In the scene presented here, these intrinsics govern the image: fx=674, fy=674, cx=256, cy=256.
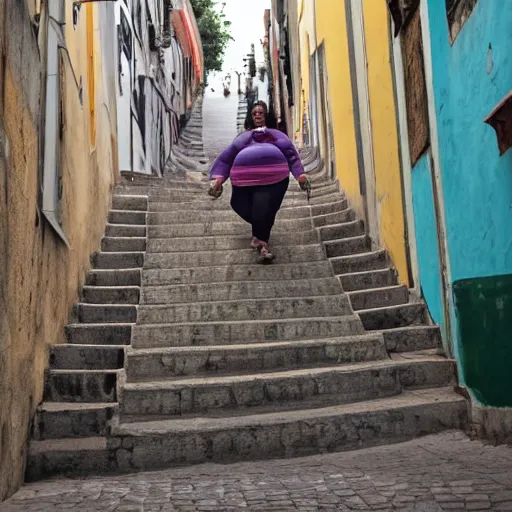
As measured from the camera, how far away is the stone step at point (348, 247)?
20.4 ft

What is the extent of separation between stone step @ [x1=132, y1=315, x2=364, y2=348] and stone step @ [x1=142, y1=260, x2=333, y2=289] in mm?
978

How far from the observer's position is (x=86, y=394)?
12.9ft

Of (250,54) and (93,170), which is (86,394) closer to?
(93,170)

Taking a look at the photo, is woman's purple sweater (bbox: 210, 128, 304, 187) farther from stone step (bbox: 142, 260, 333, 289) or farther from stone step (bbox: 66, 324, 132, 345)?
stone step (bbox: 66, 324, 132, 345)

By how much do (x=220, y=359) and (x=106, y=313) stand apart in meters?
1.20

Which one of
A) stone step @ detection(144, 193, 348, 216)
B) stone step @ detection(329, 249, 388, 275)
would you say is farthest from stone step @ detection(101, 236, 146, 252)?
stone step @ detection(329, 249, 388, 275)

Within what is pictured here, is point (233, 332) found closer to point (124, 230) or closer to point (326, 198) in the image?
point (124, 230)

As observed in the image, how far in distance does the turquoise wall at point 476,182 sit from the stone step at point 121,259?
2911mm

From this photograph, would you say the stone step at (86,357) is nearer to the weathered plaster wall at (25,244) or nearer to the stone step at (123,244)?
the weathered plaster wall at (25,244)

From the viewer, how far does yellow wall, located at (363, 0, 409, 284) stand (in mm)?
5480

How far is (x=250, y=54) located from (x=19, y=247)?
3147cm

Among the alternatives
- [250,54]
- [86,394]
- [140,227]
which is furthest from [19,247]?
[250,54]

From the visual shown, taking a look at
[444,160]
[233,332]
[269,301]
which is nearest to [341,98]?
[269,301]

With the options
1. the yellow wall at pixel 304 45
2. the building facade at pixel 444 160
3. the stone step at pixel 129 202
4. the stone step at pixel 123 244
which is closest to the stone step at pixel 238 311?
the building facade at pixel 444 160
